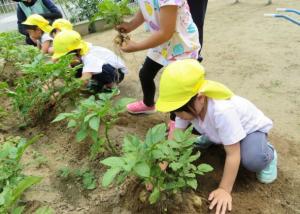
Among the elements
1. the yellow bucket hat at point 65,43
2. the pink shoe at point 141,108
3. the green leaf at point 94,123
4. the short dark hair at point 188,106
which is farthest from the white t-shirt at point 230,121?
the yellow bucket hat at point 65,43

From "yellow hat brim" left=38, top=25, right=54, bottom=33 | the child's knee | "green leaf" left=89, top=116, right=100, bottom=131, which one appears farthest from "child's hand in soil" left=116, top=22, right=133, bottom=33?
"yellow hat brim" left=38, top=25, right=54, bottom=33

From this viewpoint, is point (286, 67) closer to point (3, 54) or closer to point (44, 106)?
Result: point (44, 106)

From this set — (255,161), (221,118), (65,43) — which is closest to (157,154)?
(221,118)

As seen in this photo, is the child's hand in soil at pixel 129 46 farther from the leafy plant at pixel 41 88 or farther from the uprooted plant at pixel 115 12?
the leafy plant at pixel 41 88

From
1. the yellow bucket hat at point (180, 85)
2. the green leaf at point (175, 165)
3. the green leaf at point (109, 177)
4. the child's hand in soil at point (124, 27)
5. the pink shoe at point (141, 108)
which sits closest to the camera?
the green leaf at point (109, 177)

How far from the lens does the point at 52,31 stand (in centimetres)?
398

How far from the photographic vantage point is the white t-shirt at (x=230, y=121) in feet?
5.89

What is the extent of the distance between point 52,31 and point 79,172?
2.18 metres

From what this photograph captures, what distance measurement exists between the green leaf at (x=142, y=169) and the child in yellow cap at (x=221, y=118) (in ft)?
1.06

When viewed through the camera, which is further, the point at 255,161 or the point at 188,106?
the point at 255,161

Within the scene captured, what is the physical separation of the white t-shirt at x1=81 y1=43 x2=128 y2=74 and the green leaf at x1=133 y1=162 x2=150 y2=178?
183 cm

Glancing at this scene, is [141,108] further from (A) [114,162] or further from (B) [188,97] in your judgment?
(A) [114,162]

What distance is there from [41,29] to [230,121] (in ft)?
10.3

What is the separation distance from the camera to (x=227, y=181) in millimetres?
1822
